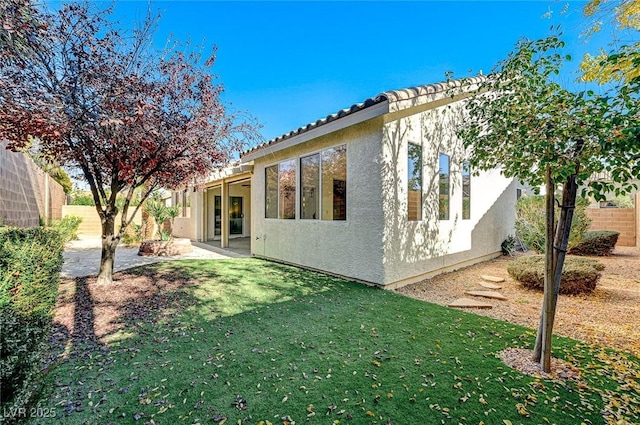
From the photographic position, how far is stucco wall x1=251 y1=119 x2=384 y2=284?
24.6 ft

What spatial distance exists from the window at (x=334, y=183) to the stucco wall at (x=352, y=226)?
186mm

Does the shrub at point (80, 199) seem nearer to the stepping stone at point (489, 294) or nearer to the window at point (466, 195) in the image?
the window at point (466, 195)

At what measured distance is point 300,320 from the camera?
218 inches

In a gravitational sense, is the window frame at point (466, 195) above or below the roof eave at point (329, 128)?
below

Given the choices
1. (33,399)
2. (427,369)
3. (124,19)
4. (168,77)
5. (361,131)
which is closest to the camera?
(33,399)

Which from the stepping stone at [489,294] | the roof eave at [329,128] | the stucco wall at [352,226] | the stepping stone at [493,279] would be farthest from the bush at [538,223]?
the roof eave at [329,128]

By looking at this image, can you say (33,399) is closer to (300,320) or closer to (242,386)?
(242,386)

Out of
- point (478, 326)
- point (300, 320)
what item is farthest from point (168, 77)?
point (478, 326)

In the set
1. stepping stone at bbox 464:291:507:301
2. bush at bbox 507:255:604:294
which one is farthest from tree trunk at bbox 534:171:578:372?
bush at bbox 507:255:604:294

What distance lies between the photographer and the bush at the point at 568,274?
24.4ft

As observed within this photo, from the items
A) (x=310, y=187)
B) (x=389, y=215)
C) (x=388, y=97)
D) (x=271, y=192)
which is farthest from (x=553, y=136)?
(x=271, y=192)

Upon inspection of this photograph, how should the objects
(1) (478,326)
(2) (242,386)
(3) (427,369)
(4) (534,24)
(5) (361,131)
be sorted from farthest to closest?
(4) (534,24), (5) (361,131), (1) (478,326), (3) (427,369), (2) (242,386)

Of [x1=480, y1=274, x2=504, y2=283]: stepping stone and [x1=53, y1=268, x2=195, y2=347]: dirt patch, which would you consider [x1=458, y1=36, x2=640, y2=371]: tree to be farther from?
[x1=53, y1=268, x2=195, y2=347]: dirt patch

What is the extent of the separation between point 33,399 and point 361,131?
7491 mm
